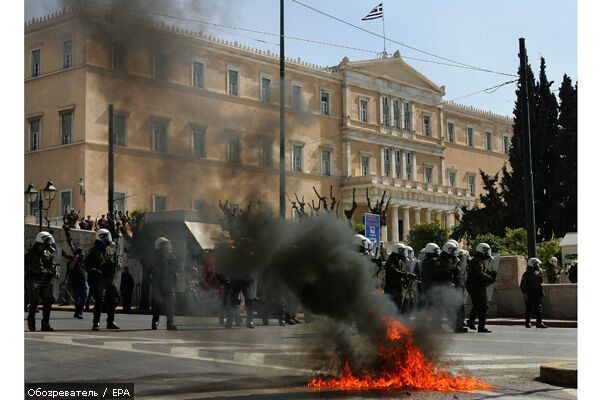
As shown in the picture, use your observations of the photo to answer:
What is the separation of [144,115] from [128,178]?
79cm

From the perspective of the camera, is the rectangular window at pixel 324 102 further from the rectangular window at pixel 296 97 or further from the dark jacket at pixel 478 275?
the dark jacket at pixel 478 275

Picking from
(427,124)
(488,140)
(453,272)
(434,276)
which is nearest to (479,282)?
(453,272)

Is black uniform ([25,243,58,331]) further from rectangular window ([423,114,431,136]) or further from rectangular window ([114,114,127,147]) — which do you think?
rectangular window ([423,114,431,136])

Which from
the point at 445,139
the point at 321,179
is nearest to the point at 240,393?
the point at 321,179

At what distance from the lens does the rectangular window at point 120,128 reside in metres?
9.84

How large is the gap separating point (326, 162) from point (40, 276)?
203 inches

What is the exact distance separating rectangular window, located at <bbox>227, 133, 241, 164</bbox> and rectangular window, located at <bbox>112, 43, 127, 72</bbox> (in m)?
1.49

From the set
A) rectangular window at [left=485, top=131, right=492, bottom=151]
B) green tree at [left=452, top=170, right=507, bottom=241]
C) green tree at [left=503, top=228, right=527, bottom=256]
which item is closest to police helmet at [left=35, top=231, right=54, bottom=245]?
green tree at [left=503, top=228, right=527, bottom=256]

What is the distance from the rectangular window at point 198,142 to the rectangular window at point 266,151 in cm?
75

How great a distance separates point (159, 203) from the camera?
1059 cm

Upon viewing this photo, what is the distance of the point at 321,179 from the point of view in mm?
13812

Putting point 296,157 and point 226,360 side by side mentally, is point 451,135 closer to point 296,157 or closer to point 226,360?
point 296,157

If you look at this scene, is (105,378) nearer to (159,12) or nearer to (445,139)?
(159,12)

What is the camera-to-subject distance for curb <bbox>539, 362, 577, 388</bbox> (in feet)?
30.2
